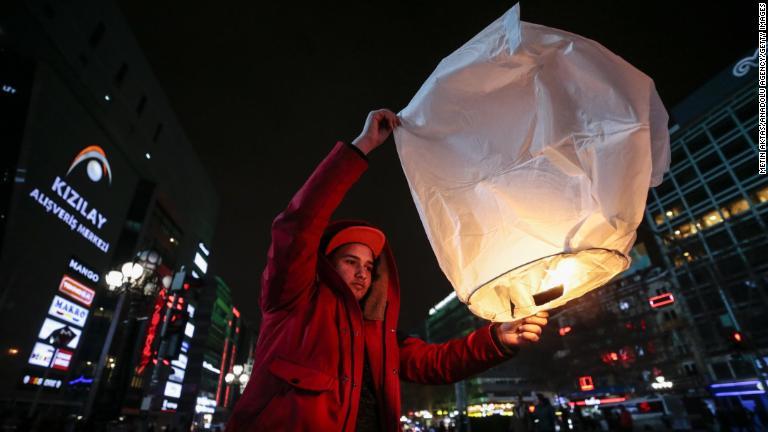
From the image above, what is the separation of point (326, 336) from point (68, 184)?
34.0 metres

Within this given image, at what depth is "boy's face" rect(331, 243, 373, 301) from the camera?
2.47 m

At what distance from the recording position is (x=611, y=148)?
5.46 ft

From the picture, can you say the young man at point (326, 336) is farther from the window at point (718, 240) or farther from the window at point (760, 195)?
the window at point (718, 240)

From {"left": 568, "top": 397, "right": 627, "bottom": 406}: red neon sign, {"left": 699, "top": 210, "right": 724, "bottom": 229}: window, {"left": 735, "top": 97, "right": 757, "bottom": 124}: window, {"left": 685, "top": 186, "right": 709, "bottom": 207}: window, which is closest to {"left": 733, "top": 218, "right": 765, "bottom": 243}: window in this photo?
{"left": 699, "top": 210, "right": 724, "bottom": 229}: window

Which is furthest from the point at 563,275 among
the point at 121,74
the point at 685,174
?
the point at 685,174

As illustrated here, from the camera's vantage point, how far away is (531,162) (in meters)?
1.83

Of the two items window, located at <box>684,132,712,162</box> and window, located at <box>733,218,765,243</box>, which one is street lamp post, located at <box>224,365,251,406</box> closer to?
window, located at <box>733,218,765,243</box>

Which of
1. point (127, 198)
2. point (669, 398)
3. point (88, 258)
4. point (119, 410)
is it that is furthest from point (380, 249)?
point (669, 398)

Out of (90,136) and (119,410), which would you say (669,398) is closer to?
(119,410)

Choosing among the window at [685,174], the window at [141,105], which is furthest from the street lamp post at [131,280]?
the window at [685,174]

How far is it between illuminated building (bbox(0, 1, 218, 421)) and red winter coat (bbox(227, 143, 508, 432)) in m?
10.7

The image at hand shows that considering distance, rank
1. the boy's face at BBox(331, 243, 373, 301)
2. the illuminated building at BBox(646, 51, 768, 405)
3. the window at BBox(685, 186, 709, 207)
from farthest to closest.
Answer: the window at BBox(685, 186, 709, 207) < the illuminated building at BBox(646, 51, 768, 405) < the boy's face at BBox(331, 243, 373, 301)

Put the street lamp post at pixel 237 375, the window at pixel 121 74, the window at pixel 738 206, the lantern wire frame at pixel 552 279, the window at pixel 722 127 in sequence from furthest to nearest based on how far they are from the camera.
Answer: the window at pixel 722 127 → the window at pixel 738 206 → the window at pixel 121 74 → the street lamp post at pixel 237 375 → the lantern wire frame at pixel 552 279

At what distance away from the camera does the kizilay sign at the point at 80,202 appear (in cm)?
2433
